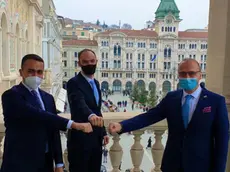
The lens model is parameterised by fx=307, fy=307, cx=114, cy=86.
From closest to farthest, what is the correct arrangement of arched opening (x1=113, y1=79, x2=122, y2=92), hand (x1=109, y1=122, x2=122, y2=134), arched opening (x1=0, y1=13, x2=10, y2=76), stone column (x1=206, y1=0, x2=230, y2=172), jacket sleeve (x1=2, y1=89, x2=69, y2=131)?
jacket sleeve (x1=2, y1=89, x2=69, y2=131), hand (x1=109, y1=122, x2=122, y2=134), stone column (x1=206, y1=0, x2=230, y2=172), arched opening (x1=0, y1=13, x2=10, y2=76), arched opening (x1=113, y1=79, x2=122, y2=92)

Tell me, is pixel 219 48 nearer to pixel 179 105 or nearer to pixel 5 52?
pixel 179 105

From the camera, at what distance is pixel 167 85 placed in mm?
58094

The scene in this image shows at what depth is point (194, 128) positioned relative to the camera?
2178 millimetres

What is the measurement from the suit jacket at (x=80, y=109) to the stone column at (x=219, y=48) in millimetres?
1308

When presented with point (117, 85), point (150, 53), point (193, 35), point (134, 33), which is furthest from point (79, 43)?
point (193, 35)

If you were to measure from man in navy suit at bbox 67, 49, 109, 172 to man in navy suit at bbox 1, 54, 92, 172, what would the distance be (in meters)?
0.28

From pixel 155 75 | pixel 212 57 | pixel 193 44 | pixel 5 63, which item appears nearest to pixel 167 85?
pixel 155 75

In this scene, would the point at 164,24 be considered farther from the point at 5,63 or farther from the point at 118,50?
the point at 5,63

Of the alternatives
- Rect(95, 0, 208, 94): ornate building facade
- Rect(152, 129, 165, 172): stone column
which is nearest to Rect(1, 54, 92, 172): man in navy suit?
Rect(152, 129, 165, 172): stone column

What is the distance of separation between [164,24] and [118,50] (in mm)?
9676

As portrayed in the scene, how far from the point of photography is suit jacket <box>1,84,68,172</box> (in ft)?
6.93

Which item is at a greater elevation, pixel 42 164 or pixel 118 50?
pixel 118 50

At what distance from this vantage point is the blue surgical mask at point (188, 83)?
223cm

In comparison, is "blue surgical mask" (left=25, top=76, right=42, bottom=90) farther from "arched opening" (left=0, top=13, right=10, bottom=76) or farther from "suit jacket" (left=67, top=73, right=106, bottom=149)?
"arched opening" (left=0, top=13, right=10, bottom=76)
